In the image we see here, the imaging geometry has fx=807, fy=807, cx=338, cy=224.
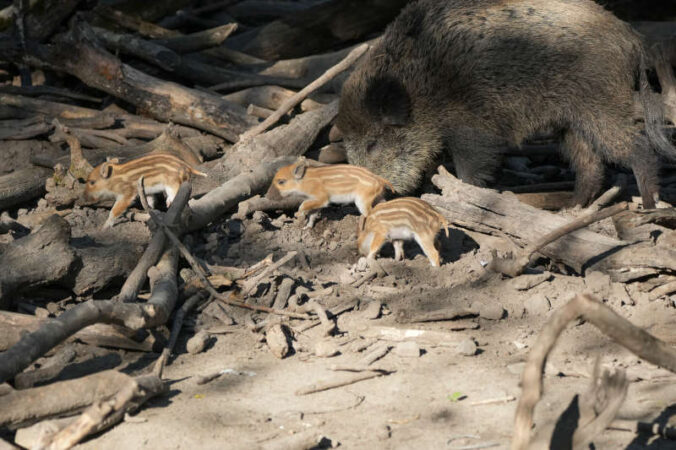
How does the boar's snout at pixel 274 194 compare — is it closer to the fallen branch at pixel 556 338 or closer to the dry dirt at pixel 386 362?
the dry dirt at pixel 386 362

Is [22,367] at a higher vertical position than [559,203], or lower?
higher

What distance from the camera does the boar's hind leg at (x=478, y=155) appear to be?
22.4 ft

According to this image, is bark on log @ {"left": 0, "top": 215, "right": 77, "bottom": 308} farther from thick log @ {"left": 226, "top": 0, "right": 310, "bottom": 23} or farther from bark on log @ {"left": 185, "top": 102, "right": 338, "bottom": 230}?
thick log @ {"left": 226, "top": 0, "right": 310, "bottom": 23}

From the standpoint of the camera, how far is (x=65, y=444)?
3410 mm

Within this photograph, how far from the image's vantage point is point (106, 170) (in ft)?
19.5

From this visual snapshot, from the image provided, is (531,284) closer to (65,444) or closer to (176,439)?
(176,439)

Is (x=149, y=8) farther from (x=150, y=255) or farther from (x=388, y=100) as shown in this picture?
(x=150, y=255)

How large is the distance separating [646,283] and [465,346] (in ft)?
4.70

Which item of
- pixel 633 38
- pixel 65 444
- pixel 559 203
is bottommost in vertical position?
pixel 559 203

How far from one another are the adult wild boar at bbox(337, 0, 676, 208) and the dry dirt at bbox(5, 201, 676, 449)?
1.18m

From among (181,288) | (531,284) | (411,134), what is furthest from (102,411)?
(411,134)

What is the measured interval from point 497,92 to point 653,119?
126 centimetres

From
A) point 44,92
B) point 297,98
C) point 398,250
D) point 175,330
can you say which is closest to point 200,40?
point 44,92

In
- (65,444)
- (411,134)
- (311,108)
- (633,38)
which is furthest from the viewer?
(311,108)
